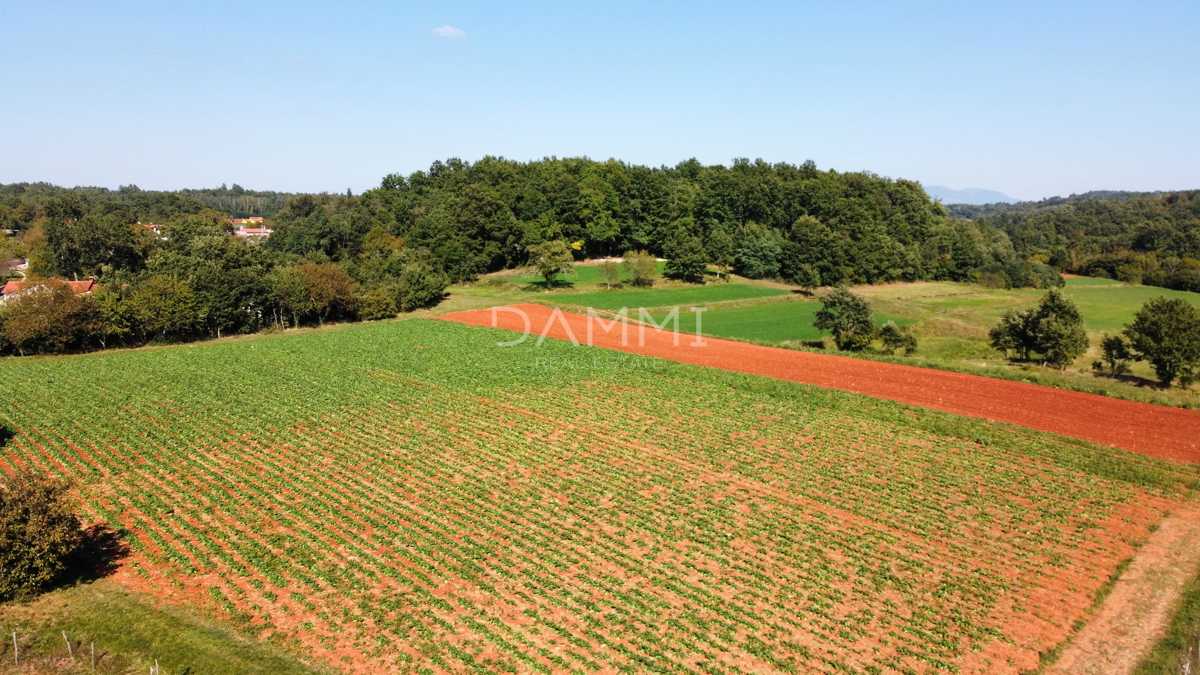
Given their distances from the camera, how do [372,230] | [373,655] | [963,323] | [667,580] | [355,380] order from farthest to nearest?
[372,230], [963,323], [355,380], [667,580], [373,655]

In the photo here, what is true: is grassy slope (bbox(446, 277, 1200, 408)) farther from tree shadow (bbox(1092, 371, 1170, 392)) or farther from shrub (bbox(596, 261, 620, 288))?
shrub (bbox(596, 261, 620, 288))

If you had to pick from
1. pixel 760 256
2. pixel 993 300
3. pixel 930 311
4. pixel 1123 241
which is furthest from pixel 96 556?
pixel 1123 241

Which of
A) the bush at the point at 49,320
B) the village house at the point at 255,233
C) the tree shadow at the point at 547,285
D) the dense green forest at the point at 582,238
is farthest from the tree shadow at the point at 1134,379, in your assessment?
the village house at the point at 255,233

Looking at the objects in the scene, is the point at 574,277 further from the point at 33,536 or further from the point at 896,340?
the point at 33,536

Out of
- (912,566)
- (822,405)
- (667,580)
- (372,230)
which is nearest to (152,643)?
(667,580)

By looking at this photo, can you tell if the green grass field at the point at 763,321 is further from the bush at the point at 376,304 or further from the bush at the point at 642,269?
the bush at the point at 376,304

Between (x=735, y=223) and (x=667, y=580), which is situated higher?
(x=735, y=223)

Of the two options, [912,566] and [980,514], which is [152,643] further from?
[980,514]
